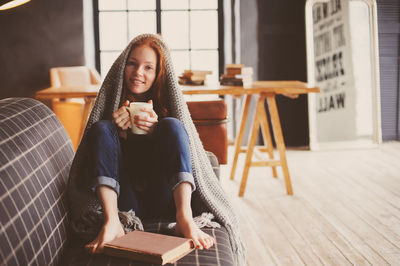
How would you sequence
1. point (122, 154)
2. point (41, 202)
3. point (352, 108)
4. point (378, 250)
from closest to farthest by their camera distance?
1. point (41, 202)
2. point (122, 154)
3. point (378, 250)
4. point (352, 108)

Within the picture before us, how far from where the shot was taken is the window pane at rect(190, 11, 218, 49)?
5.15m

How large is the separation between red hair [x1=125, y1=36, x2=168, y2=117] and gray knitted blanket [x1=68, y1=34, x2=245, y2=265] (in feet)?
0.07

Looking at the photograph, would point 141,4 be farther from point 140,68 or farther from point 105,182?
point 105,182

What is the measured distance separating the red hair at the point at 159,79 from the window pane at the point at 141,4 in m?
3.27

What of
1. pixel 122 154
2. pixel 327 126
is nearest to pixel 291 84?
pixel 327 126

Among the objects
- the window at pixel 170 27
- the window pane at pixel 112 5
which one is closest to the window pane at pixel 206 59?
the window at pixel 170 27

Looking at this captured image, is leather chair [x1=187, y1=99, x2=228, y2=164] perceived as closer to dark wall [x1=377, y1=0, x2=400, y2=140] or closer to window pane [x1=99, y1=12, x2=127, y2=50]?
window pane [x1=99, y1=12, x2=127, y2=50]

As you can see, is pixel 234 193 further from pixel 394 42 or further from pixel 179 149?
pixel 394 42

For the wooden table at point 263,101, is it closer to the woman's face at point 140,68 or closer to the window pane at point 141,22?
the woman's face at point 140,68

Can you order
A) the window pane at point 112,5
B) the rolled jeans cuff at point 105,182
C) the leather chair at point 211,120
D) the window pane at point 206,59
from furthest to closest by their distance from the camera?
the window pane at point 206,59 < the window pane at point 112,5 < the leather chair at point 211,120 < the rolled jeans cuff at point 105,182

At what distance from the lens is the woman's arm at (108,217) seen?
147 centimetres

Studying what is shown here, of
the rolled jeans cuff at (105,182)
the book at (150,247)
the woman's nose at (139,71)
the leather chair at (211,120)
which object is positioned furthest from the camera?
the leather chair at (211,120)

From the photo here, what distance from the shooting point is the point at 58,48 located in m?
4.81

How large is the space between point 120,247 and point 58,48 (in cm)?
384
